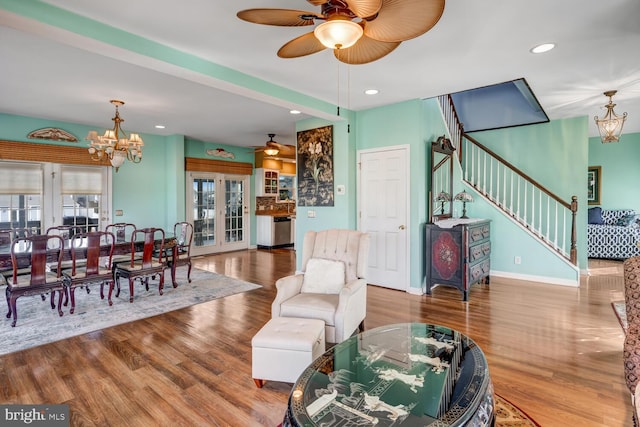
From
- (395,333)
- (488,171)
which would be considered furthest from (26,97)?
(488,171)

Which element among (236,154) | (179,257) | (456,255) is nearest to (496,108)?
(456,255)

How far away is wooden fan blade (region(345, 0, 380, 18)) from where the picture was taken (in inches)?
63.4

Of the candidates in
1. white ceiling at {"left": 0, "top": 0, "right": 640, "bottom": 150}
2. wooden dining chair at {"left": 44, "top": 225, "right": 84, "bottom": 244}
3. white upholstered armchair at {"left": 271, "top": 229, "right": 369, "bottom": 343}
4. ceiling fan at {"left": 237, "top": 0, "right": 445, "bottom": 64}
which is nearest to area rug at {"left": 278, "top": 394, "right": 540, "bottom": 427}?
white upholstered armchair at {"left": 271, "top": 229, "right": 369, "bottom": 343}

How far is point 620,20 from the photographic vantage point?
2543mm

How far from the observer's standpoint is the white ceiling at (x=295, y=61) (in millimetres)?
2430

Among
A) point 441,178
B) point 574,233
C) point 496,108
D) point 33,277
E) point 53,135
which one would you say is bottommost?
point 33,277

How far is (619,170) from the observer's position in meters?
7.58

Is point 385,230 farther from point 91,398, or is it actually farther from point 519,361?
point 91,398

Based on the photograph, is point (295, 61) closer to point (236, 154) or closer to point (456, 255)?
point (456, 255)

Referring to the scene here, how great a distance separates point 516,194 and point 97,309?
6.53 metres

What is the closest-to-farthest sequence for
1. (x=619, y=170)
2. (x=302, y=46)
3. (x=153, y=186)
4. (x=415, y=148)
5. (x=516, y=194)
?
(x=302, y=46) → (x=415, y=148) → (x=516, y=194) → (x=153, y=186) → (x=619, y=170)

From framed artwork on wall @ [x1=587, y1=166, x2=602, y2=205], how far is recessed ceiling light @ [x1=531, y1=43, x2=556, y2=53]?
642cm

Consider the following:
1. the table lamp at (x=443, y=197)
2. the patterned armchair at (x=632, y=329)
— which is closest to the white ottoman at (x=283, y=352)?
the patterned armchair at (x=632, y=329)

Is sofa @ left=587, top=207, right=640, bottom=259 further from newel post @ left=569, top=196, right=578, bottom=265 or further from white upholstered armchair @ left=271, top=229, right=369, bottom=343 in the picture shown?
white upholstered armchair @ left=271, top=229, right=369, bottom=343
